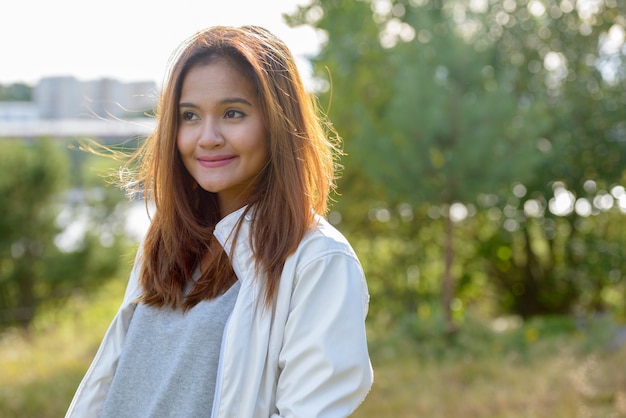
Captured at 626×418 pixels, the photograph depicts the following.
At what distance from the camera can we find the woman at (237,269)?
1.37 m

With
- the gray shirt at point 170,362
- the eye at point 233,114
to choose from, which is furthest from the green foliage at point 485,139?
the gray shirt at point 170,362

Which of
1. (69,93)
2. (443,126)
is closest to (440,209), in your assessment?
(443,126)

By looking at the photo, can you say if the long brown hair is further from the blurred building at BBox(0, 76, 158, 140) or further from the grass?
the blurred building at BBox(0, 76, 158, 140)

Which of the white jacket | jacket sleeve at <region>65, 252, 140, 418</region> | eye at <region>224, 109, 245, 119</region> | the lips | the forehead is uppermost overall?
the forehead

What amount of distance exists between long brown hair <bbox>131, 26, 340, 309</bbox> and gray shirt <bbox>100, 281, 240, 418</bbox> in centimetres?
4

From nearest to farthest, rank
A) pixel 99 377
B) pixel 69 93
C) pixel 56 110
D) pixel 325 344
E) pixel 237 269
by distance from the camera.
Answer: pixel 325 344 < pixel 237 269 < pixel 99 377 < pixel 69 93 < pixel 56 110

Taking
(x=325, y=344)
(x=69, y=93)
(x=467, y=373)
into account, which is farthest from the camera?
(x=69, y=93)

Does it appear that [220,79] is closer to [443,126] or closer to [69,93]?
[443,126]

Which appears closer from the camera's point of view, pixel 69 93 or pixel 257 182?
pixel 257 182

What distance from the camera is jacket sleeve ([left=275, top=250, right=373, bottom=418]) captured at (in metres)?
1.33

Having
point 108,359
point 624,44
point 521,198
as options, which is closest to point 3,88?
point 521,198

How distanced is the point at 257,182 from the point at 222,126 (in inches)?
5.4

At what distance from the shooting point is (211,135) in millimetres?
1553

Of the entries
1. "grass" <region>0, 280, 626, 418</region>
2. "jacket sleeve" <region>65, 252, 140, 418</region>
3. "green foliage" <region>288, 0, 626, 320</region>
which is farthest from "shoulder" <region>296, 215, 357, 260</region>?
"green foliage" <region>288, 0, 626, 320</region>
